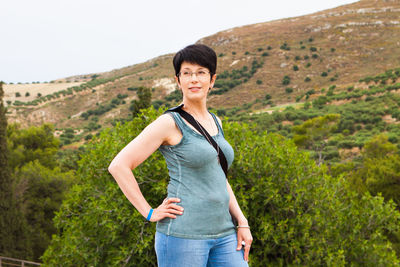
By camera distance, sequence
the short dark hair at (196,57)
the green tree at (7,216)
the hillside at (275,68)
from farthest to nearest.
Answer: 1. the hillside at (275,68)
2. the green tree at (7,216)
3. the short dark hair at (196,57)

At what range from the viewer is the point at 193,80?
1672mm

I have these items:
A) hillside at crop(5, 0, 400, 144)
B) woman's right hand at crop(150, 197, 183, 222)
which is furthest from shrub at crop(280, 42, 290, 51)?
woman's right hand at crop(150, 197, 183, 222)

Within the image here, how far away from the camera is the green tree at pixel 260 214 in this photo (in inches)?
193

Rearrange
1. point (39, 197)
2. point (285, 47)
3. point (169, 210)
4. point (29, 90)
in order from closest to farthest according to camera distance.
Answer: point (169, 210) → point (39, 197) → point (285, 47) → point (29, 90)

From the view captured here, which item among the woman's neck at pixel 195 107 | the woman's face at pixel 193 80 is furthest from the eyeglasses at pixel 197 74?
the woman's neck at pixel 195 107

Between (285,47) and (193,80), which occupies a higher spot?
(193,80)

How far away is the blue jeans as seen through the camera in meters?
1.53

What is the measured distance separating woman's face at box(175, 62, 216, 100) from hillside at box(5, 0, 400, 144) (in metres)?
47.2

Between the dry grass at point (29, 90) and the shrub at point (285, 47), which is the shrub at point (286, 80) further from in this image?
the dry grass at point (29, 90)

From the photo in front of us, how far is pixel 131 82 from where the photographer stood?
69.1 meters

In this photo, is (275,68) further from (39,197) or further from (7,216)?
(7,216)

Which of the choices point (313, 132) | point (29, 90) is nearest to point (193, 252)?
point (313, 132)

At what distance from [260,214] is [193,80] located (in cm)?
373

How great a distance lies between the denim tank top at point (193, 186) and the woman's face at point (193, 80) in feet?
0.54
